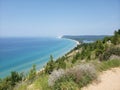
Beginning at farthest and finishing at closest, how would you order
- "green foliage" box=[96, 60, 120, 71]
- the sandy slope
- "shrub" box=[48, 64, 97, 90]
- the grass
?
"green foliage" box=[96, 60, 120, 71]
the sandy slope
"shrub" box=[48, 64, 97, 90]
the grass

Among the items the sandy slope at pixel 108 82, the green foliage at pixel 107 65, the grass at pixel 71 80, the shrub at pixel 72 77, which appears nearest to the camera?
the grass at pixel 71 80

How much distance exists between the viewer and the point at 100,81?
8.41m

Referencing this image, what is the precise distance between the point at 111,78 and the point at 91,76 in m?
1.27

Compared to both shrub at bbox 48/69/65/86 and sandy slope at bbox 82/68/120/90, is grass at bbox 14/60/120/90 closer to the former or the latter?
shrub at bbox 48/69/65/86

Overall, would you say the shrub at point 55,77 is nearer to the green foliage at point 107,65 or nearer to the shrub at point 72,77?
the shrub at point 72,77

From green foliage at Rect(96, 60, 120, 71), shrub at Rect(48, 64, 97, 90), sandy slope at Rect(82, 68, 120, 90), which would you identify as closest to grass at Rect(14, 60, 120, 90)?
shrub at Rect(48, 64, 97, 90)

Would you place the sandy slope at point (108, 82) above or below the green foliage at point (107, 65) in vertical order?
below

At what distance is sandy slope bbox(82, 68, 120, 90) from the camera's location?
771cm

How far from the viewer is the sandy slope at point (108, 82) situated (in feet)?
25.3

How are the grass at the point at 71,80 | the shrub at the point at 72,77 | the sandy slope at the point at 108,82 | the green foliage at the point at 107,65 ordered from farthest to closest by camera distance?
the green foliage at the point at 107,65 → the sandy slope at the point at 108,82 → the shrub at the point at 72,77 → the grass at the point at 71,80

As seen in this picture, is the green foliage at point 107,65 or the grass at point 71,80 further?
the green foliage at point 107,65

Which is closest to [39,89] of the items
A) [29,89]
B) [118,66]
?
[29,89]

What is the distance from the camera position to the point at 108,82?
27.4ft

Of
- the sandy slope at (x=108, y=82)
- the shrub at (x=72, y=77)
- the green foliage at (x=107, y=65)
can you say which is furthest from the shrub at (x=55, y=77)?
the green foliage at (x=107, y=65)
